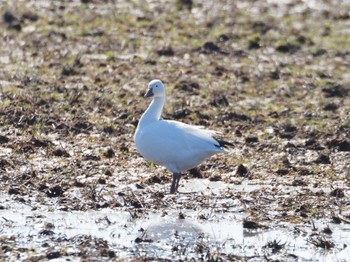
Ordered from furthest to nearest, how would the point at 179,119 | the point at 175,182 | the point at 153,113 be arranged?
the point at 179,119 → the point at 153,113 → the point at 175,182

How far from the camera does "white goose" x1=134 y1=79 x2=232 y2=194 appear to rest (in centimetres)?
1130

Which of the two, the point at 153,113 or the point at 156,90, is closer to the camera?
the point at 153,113

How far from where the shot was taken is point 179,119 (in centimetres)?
1417

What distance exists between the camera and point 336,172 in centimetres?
1208

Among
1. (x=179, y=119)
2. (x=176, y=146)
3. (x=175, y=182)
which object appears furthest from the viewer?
(x=179, y=119)

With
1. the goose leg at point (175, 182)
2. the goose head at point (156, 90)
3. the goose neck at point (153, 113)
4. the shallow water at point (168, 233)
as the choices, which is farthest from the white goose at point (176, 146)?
the shallow water at point (168, 233)

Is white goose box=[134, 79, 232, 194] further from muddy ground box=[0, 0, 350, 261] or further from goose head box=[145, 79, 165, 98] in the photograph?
goose head box=[145, 79, 165, 98]

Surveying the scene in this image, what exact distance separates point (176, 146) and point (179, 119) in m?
2.81

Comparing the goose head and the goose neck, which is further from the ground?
the goose head

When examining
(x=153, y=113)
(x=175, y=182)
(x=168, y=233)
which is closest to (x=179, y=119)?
(x=153, y=113)

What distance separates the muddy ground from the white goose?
26cm

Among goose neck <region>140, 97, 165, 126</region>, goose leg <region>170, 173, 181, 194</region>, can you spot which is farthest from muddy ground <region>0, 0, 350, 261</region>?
goose neck <region>140, 97, 165, 126</region>

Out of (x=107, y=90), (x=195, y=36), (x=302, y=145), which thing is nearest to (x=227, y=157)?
(x=302, y=145)

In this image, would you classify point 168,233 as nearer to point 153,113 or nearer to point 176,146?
point 176,146
